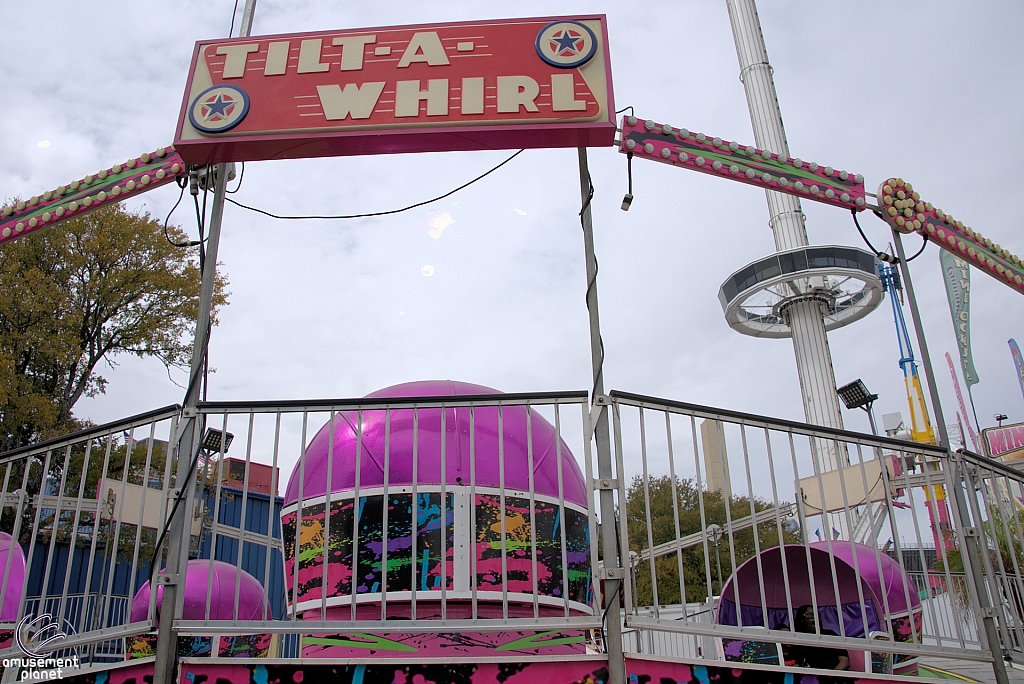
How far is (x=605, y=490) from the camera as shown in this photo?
3.49 meters

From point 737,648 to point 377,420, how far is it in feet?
11.7

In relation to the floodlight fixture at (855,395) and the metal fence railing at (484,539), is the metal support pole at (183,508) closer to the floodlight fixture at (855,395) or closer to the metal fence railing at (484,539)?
the metal fence railing at (484,539)

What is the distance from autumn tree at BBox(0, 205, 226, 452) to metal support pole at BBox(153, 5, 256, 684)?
1374 centimetres

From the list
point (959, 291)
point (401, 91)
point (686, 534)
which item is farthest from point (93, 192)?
point (686, 534)

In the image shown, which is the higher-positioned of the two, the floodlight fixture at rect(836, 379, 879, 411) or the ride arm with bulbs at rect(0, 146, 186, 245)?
the floodlight fixture at rect(836, 379, 879, 411)

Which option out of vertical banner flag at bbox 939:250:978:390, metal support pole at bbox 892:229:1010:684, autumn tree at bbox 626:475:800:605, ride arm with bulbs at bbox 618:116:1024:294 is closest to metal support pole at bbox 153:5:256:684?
ride arm with bulbs at bbox 618:116:1024:294

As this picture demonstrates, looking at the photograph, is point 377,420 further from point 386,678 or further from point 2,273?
point 2,273

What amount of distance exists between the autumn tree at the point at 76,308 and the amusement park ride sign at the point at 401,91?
13.6 metres

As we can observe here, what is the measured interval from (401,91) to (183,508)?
2.67m

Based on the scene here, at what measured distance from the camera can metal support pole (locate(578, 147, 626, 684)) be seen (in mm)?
3283

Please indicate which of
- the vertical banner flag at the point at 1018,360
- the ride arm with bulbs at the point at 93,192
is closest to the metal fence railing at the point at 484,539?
the ride arm with bulbs at the point at 93,192

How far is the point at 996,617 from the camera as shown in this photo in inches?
152

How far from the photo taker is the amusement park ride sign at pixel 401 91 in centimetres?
422

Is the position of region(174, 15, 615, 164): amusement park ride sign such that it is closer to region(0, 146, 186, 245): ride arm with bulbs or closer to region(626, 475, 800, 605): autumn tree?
region(0, 146, 186, 245): ride arm with bulbs
